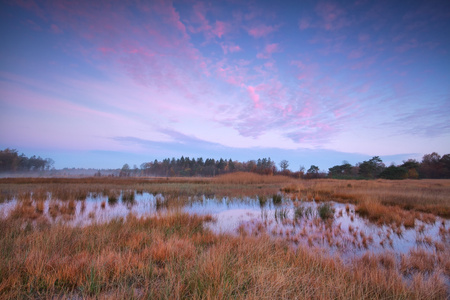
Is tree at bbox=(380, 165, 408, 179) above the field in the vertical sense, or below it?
above

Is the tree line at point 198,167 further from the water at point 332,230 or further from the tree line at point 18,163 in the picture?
the water at point 332,230

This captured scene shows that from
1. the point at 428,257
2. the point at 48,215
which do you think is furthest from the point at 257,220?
the point at 48,215

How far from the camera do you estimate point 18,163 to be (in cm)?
8931

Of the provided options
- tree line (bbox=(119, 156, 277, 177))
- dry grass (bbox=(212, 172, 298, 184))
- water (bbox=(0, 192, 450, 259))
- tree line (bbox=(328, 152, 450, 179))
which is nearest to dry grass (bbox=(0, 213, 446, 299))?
water (bbox=(0, 192, 450, 259))

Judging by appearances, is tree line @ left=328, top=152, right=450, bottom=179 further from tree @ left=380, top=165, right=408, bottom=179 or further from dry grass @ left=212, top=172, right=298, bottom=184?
dry grass @ left=212, top=172, right=298, bottom=184

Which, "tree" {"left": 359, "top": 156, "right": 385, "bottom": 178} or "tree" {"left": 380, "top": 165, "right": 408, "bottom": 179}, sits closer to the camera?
"tree" {"left": 380, "top": 165, "right": 408, "bottom": 179}

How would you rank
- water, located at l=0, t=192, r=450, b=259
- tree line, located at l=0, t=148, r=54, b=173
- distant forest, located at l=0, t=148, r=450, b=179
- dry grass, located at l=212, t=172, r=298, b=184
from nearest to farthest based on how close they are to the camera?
water, located at l=0, t=192, r=450, b=259, dry grass, located at l=212, t=172, r=298, b=184, distant forest, located at l=0, t=148, r=450, b=179, tree line, located at l=0, t=148, r=54, b=173

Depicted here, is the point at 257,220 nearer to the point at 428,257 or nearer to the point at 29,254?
the point at 428,257

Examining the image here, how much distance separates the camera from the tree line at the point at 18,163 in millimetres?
80981

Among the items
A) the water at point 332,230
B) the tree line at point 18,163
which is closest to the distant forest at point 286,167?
the tree line at point 18,163

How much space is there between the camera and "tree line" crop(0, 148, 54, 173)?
266 ft

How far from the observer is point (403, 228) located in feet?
20.9

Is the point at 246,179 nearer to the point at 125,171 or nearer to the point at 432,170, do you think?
the point at 432,170

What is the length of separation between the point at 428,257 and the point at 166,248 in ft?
18.4
